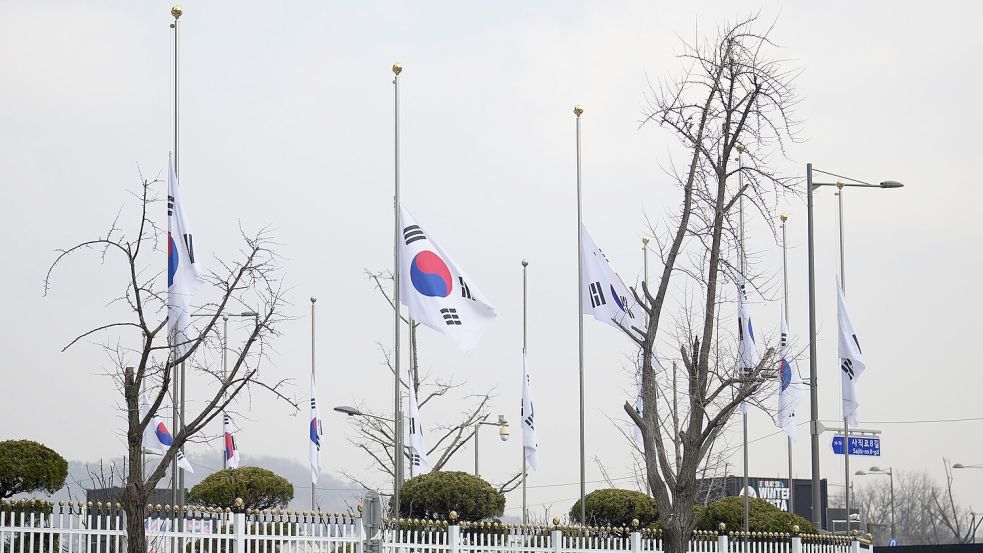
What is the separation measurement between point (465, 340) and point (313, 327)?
25034 millimetres

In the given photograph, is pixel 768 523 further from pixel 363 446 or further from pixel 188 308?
pixel 363 446

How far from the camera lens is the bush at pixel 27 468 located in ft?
67.1

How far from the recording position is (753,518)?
2891 centimetres

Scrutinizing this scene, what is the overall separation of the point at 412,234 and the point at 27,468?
7064mm

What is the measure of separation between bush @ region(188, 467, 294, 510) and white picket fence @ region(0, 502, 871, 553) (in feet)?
17.1

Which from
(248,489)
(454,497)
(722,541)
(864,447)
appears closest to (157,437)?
(248,489)

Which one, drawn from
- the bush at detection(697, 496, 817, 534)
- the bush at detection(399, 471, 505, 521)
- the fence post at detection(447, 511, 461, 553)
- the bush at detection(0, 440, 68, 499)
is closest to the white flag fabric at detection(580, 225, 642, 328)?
the bush at detection(399, 471, 505, 521)

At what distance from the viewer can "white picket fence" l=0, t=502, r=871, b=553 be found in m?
19.2

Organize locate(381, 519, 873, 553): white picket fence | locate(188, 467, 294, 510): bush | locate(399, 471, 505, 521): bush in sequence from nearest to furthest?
locate(381, 519, 873, 553): white picket fence → locate(399, 471, 505, 521): bush → locate(188, 467, 294, 510): bush

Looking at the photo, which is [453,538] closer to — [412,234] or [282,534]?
[282,534]

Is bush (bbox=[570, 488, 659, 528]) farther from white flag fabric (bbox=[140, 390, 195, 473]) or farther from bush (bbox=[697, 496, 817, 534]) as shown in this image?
white flag fabric (bbox=[140, 390, 195, 473])

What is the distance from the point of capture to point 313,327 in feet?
150

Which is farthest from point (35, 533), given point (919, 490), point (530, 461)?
point (919, 490)

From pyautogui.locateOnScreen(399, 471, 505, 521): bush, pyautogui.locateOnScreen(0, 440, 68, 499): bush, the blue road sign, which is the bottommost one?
pyautogui.locateOnScreen(399, 471, 505, 521): bush
